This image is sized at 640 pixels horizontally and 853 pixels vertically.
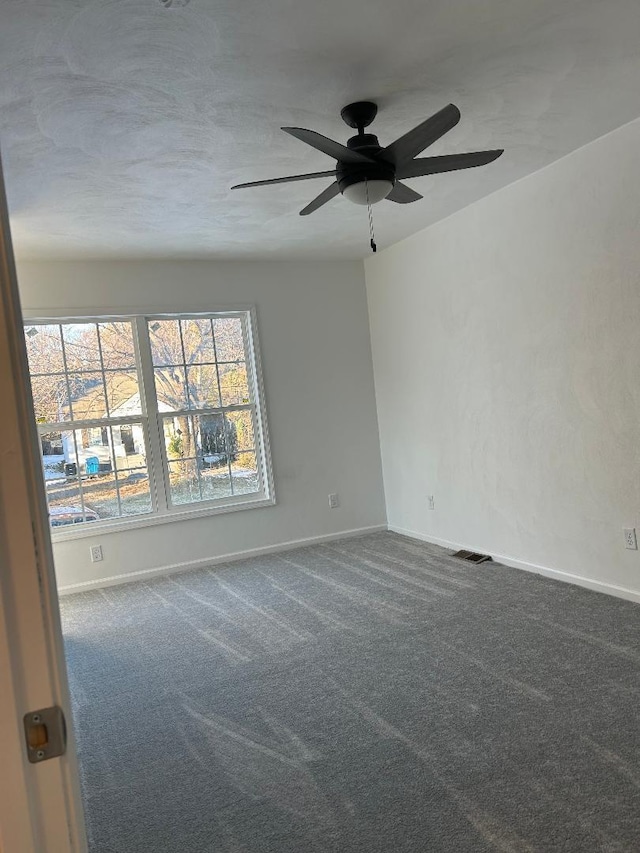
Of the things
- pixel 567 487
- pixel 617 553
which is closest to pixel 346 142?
pixel 567 487

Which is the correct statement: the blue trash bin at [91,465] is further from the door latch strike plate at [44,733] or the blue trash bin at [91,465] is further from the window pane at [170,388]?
the door latch strike plate at [44,733]

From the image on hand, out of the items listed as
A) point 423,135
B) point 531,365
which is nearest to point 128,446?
point 531,365

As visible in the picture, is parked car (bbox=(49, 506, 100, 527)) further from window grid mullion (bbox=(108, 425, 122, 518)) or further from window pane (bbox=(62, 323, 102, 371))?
window pane (bbox=(62, 323, 102, 371))

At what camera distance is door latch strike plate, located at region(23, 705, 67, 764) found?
2.46 ft

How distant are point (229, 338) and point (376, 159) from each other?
3.31 metres

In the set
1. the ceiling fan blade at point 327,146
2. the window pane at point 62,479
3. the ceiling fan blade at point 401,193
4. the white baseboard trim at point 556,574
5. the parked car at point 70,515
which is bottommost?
the white baseboard trim at point 556,574

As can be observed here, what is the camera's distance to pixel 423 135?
2.49 m

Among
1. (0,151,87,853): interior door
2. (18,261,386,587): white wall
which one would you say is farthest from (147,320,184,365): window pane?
(0,151,87,853): interior door

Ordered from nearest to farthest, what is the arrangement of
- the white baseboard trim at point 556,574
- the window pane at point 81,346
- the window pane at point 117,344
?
1. the white baseboard trim at point 556,574
2. the window pane at point 81,346
3. the window pane at point 117,344

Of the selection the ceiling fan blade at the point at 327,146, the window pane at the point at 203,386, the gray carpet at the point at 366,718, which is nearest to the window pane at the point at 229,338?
the window pane at the point at 203,386

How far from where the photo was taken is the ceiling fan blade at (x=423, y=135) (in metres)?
2.36

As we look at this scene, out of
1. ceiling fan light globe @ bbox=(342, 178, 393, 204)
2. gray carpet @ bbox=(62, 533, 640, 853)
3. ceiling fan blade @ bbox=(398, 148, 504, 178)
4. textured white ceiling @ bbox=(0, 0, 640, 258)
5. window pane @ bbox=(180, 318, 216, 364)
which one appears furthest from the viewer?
window pane @ bbox=(180, 318, 216, 364)

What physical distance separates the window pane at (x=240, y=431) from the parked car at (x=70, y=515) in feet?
4.22

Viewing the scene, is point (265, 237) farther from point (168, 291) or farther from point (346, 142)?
point (346, 142)
